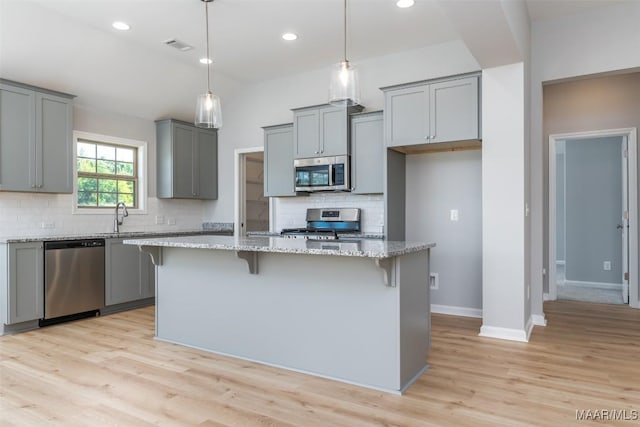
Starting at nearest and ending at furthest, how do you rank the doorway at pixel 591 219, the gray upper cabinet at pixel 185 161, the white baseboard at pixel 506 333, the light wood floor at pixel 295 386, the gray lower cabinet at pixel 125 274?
the light wood floor at pixel 295 386, the white baseboard at pixel 506 333, the gray lower cabinet at pixel 125 274, the doorway at pixel 591 219, the gray upper cabinet at pixel 185 161

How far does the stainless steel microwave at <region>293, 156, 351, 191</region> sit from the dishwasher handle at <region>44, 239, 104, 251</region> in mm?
2357

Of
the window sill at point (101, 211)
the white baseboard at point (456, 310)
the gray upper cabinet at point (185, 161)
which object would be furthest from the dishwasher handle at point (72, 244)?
the white baseboard at point (456, 310)

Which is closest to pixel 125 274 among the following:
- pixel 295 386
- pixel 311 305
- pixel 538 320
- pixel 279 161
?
pixel 279 161

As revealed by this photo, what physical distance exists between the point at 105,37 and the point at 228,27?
1.34 meters

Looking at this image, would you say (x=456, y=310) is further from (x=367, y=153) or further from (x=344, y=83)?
(x=344, y=83)

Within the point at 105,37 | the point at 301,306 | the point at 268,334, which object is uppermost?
the point at 105,37

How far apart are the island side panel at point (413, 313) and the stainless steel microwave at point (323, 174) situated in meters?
1.96

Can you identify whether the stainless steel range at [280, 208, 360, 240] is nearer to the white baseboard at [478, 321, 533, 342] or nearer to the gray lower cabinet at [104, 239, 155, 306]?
the gray lower cabinet at [104, 239, 155, 306]

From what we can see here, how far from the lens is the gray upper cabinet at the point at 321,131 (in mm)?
4887

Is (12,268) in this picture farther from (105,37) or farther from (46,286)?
(105,37)

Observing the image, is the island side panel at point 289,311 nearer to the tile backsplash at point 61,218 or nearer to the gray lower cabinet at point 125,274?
the gray lower cabinet at point 125,274

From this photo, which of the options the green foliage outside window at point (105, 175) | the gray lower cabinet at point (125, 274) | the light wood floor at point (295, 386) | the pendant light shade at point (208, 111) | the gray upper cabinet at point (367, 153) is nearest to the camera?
the light wood floor at point (295, 386)

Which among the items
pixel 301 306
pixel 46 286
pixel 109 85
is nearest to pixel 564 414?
pixel 301 306

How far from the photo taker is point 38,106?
175 inches
